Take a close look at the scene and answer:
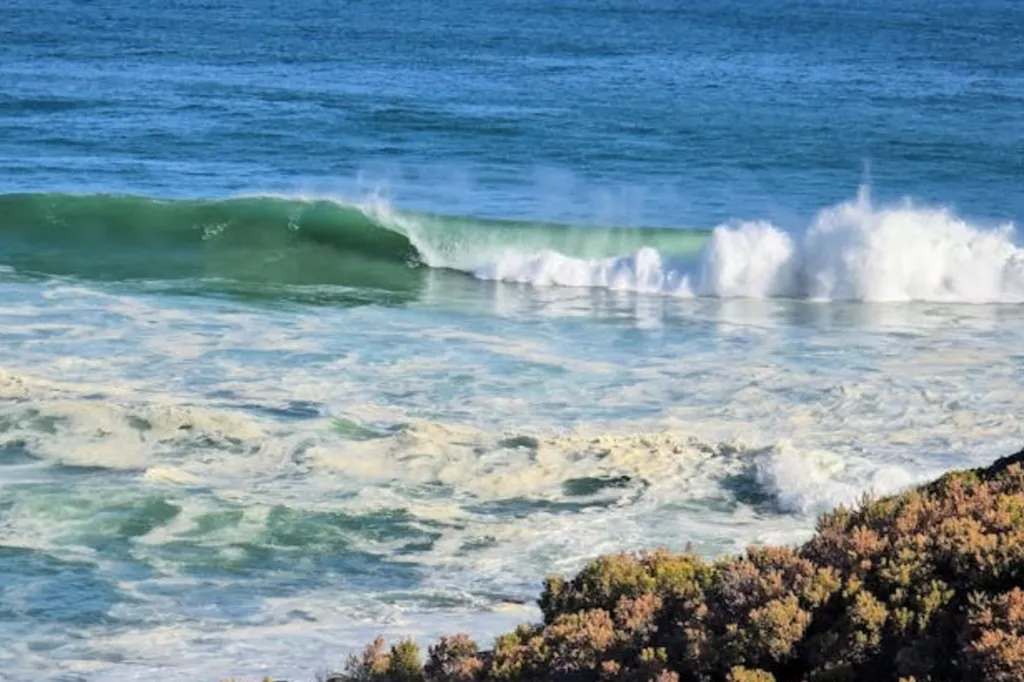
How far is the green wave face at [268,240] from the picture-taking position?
25.9 meters

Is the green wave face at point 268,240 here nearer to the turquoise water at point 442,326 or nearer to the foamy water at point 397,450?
the turquoise water at point 442,326

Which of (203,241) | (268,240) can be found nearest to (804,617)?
(203,241)

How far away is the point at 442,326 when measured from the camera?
21078 mm

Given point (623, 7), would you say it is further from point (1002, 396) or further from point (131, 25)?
point (1002, 396)

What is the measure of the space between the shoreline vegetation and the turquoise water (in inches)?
111

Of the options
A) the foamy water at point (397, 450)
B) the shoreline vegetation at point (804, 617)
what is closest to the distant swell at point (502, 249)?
the foamy water at point (397, 450)

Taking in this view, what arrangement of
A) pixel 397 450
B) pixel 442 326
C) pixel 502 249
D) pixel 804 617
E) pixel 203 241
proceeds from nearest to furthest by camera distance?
pixel 804 617, pixel 397 450, pixel 442 326, pixel 502 249, pixel 203 241

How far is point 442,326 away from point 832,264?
262 inches

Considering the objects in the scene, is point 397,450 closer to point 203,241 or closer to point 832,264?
point 832,264

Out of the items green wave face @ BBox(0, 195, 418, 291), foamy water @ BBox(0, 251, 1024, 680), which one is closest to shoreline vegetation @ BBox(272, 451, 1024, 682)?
foamy water @ BBox(0, 251, 1024, 680)

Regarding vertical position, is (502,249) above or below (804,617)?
above

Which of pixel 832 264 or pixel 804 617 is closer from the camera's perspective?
pixel 804 617

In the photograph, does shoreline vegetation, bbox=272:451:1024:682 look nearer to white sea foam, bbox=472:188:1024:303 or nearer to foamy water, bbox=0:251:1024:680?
foamy water, bbox=0:251:1024:680

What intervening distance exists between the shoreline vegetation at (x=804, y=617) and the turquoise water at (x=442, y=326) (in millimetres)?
2811
